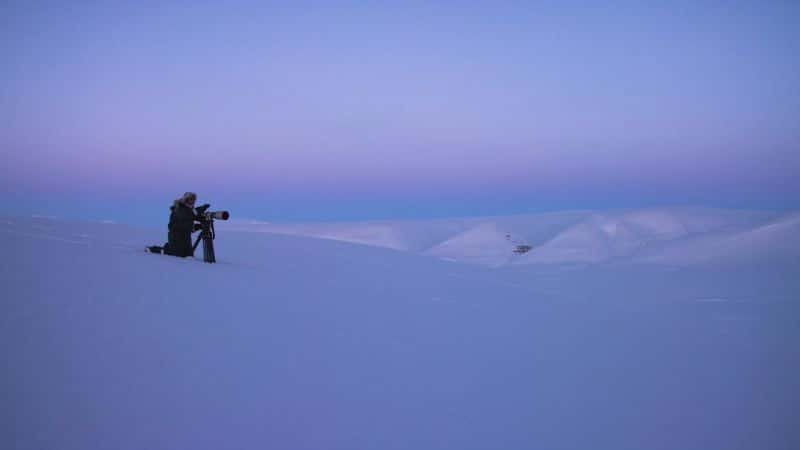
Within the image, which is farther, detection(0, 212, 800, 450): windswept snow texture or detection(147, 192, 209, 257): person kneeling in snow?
detection(147, 192, 209, 257): person kneeling in snow

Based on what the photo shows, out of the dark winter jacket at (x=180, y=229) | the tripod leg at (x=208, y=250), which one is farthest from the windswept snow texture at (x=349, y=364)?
the dark winter jacket at (x=180, y=229)

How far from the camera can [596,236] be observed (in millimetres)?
26859

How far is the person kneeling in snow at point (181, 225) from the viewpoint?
6648 mm

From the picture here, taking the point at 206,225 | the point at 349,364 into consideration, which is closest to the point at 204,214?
the point at 206,225

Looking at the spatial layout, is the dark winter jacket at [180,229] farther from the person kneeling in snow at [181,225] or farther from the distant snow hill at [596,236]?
the distant snow hill at [596,236]

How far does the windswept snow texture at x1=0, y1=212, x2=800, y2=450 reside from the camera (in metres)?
2.59

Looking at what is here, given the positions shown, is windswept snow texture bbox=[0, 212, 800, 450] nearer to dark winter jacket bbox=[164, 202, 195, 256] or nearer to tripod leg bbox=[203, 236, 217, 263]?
tripod leg bbox=[203, 236, 217, 263]

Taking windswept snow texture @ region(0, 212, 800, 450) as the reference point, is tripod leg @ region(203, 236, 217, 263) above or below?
above

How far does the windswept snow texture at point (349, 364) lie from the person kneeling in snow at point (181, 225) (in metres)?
0.40

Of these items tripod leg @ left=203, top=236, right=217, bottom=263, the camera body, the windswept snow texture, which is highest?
the camera body

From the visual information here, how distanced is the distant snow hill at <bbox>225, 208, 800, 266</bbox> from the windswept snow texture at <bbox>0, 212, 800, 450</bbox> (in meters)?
7.26

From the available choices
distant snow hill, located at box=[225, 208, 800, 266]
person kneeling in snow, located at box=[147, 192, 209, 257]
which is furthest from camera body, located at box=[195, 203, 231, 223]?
distant snow hill, located at box=[225, 208, 800, 266]

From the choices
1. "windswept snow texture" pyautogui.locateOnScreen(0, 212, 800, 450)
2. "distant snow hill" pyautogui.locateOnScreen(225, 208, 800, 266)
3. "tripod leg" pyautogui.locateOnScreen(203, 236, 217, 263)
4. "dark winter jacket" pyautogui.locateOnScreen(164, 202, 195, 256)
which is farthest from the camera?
"distant snow hill" pyautogui.locateOnScreen(225, 208, 800, 266)

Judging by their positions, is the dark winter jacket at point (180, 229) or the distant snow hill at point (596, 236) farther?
the distant snow hill at point (596, 236)
